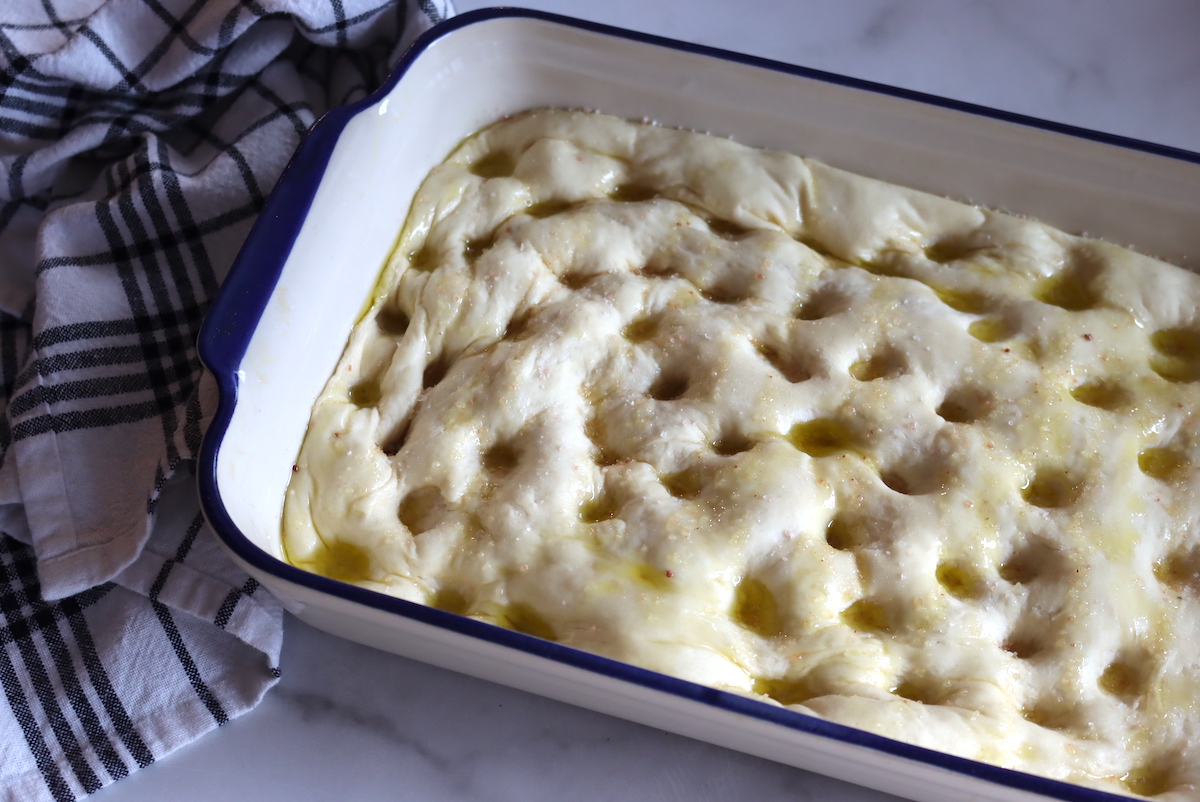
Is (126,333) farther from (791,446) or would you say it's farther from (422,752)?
(791,446)

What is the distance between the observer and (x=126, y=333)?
3.25 ft

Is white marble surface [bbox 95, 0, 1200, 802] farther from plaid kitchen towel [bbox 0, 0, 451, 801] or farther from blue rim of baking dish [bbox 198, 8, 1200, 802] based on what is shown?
blue rim of baking dish [bbox 198, 8, 1200, 802]

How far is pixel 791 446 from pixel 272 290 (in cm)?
43

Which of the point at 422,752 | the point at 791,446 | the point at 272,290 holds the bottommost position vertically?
the point at 422,752

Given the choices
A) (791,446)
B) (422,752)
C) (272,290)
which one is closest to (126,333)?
(272,290)

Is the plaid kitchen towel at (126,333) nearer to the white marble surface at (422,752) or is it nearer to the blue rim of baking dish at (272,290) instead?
the white marble surface at (422,752)

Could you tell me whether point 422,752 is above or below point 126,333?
below

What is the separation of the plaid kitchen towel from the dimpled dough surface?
5.6 inches

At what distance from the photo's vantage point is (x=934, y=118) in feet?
3.14

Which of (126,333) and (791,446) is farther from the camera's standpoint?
(126,333)

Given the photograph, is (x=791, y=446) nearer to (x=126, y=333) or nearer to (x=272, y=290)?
(x=272, y=290)

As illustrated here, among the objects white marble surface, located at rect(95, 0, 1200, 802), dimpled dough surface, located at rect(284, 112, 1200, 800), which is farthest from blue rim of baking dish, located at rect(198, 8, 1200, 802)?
white marble surface, located at rect(95, 0, 1200, 802)

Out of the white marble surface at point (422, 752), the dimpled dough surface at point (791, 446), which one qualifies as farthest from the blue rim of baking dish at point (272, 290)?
the white marble surface at point (422, 752)

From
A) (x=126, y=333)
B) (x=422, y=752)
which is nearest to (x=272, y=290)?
(x=126, y=333)
